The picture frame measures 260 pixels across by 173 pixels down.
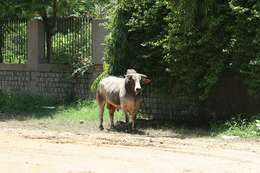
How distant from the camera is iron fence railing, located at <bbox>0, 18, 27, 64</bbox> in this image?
79.3ft

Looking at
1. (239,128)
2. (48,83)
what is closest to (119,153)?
(239,128)

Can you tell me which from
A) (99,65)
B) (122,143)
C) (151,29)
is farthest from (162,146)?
(99,65)

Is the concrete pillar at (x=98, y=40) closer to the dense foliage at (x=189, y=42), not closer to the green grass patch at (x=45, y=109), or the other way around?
the green grass patch at (x=45, y=109)

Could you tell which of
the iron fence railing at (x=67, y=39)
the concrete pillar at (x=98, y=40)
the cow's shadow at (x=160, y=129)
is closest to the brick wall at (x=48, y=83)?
the concrete pillar at (x=98, y=40)

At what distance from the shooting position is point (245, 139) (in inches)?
575

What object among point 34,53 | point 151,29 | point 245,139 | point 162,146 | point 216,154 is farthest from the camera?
point 34,53

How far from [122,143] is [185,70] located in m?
3.37

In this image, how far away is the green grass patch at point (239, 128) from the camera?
15.0 m

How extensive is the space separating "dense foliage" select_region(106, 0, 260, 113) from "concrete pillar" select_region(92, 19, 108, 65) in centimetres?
320

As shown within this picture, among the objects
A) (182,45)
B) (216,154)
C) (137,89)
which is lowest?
(216,154)

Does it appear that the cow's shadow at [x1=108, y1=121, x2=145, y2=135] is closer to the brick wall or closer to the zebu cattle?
the zebu cattle

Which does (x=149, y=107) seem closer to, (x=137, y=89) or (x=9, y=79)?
(x=137, y=89)

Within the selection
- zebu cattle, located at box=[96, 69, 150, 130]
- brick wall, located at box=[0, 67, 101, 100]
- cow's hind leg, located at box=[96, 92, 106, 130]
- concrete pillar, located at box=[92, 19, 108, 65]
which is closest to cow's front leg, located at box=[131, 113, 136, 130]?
zebu cattle, located at box=[96, 69, 150, 130]

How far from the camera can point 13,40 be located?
24.5 metres
